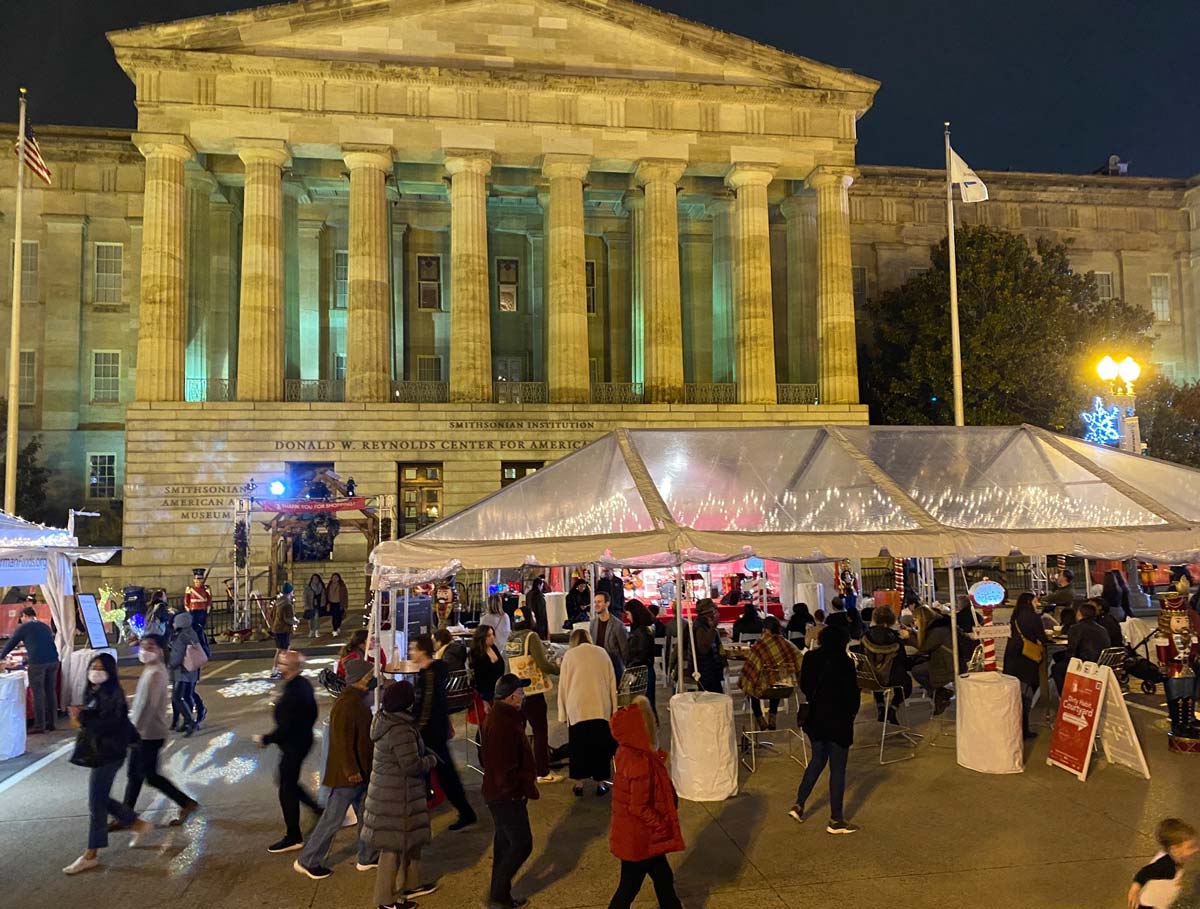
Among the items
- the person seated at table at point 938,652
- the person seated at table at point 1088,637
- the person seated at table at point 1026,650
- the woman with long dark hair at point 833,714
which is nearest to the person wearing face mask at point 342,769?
the woman with long dark hair at point 833,714

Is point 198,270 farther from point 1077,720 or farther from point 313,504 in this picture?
point 1077,720

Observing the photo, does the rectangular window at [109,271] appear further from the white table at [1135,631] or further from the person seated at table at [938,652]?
the white table at [1135,631]

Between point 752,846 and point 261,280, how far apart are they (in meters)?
29.6

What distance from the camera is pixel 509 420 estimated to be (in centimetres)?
3362

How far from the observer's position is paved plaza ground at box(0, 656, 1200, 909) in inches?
278

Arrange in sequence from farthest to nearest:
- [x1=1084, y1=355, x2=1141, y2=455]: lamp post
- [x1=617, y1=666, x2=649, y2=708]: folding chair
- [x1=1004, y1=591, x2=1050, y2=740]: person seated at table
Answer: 1. [x1=1084, y1=355, x2=1141, y2=455]: lamp post
2. [x1=1004, y1=591, x2=1050, y2=740]: person seated at table
3. [x1=617, y1=666, x2=649, y2=708]: folding chair

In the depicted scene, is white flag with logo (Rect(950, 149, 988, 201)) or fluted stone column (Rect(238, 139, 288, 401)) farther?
fluted stone column (Rect(238, 139, 288, 401))

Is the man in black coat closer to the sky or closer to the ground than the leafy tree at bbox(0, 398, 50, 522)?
closer to the ground

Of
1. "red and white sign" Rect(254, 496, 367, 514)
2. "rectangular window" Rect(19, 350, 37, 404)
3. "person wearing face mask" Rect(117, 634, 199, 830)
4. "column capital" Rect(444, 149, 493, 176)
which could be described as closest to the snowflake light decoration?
"red and white sign" Rect(254, 496, 367, 514)

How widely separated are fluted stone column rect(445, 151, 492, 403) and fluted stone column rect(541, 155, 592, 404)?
2503 millimetres

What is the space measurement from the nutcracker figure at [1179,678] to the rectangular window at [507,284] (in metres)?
33.6

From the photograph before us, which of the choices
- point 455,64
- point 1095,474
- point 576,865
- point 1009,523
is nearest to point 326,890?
point 576,865

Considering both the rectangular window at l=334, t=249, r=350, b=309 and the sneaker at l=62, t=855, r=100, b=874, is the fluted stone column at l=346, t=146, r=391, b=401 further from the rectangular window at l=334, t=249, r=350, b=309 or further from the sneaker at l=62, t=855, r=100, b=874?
the sneaker at l=62, t=855, r=100, b=874

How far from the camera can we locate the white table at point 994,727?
32.9ft
